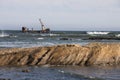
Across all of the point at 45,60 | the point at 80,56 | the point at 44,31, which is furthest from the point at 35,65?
the point at 44,31

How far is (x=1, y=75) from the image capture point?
2453cm

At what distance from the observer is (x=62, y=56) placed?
28141mm

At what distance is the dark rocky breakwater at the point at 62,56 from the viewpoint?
28.2 metres

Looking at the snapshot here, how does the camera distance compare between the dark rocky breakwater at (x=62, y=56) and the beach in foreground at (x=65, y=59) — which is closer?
the beach in foreground at (x=65, y=59)

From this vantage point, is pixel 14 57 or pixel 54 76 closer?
pixel 54 76

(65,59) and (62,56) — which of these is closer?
(62,56)

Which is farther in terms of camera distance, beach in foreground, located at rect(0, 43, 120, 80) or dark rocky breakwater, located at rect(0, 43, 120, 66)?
dark rocky breakwater, located at rect(0, 43, 120, 66)

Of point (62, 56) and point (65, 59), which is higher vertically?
point (62, 56)

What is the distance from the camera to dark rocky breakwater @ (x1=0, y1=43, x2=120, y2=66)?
2816cm

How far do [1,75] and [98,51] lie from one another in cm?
730

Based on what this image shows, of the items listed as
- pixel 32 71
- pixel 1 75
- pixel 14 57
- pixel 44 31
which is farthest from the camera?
pixel 44 31

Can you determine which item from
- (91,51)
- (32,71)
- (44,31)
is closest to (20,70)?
Result: (32,71)

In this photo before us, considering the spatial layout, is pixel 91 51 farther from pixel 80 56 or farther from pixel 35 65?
pixel 35 65

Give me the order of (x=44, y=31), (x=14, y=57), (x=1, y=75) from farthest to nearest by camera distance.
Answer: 1. (x=44, y=31)
2. (x=14, y=57)
3. (x=1, y=75)
